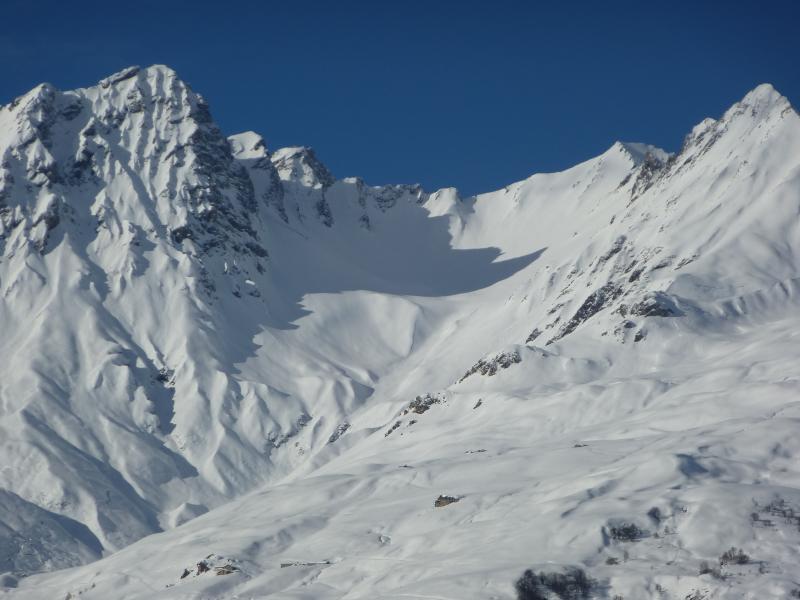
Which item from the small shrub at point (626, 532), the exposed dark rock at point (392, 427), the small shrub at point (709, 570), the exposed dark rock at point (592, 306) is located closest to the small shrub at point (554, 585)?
the small shrub at point (626, 532)

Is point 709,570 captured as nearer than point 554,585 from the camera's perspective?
Yes

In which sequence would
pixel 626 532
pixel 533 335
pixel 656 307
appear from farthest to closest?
pixel 533 335
pixel 656 307
pixel 626 532

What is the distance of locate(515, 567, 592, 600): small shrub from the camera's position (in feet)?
190

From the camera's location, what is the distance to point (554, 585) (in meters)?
58.6

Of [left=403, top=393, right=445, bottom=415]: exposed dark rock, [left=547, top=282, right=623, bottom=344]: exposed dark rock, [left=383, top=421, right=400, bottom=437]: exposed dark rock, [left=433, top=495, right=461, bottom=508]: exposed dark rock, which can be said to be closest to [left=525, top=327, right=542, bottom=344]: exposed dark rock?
[left=547, top=282, right=623, bottom=344]: exposed dark rock

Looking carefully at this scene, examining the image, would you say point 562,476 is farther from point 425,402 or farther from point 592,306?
point 592,306

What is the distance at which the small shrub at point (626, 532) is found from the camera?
63781 mm

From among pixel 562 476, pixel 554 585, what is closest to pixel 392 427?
pixel 562 476

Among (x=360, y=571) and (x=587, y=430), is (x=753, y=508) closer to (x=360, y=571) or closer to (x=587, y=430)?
(x=360, y=571)

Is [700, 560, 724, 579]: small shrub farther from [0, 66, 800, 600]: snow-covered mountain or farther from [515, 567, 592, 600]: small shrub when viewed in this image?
[515, 567, 592, 600]: small shrub

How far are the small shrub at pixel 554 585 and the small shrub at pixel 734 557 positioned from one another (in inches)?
279

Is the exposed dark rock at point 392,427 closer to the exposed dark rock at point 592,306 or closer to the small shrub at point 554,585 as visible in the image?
the exposed dark rock at point 592,306

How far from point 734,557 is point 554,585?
31.1ft

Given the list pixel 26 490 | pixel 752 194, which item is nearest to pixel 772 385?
A: pixel 752 194
